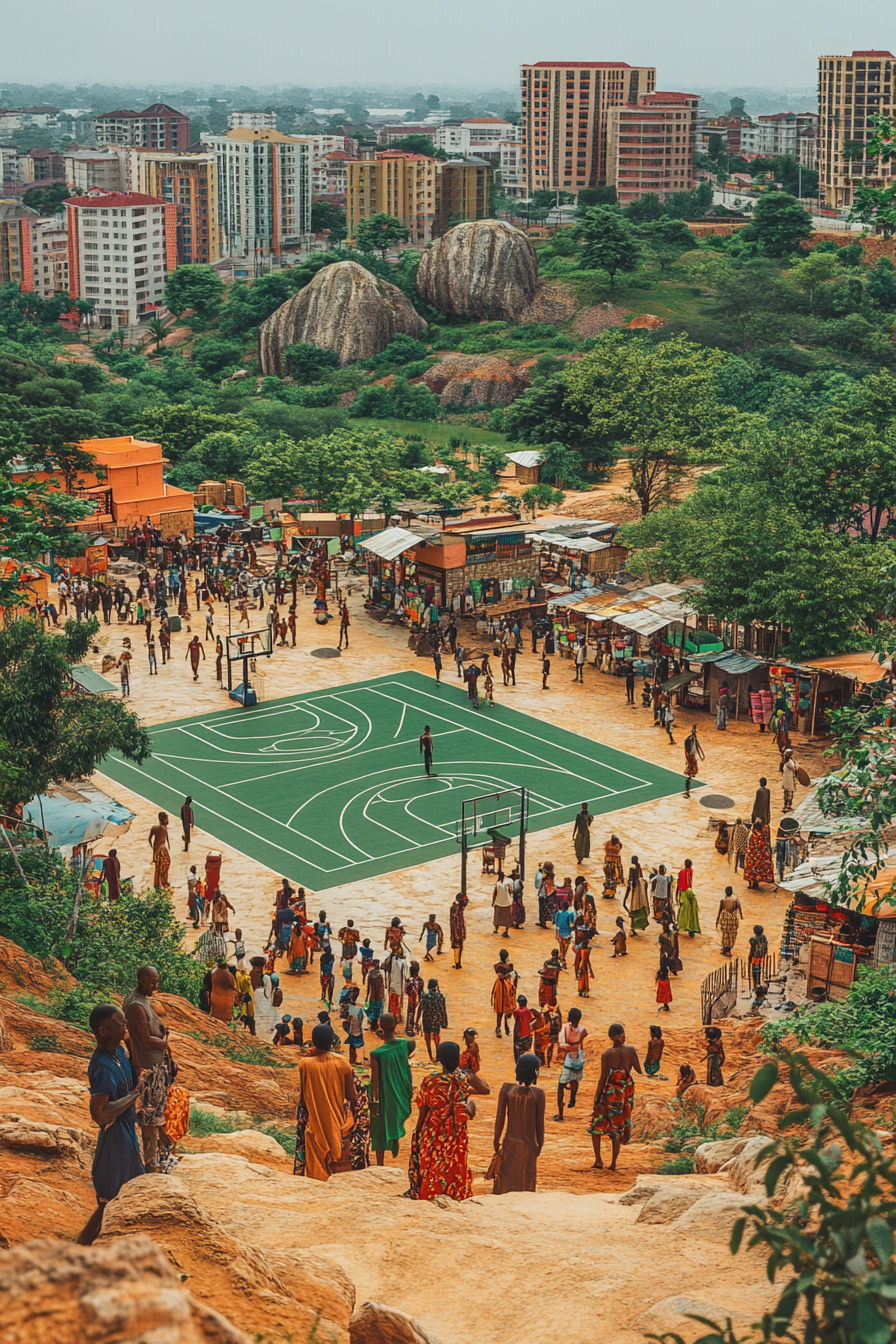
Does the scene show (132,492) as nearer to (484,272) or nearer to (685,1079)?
(685,1079)

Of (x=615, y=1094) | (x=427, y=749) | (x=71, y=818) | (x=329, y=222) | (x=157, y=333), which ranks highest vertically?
(x=329, y=222)

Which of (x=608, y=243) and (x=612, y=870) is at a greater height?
(x=608, y=243)

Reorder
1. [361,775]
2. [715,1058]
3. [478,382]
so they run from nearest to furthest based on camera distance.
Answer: [715,1058] → [361,775] → [478,382]

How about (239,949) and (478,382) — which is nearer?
(239,949)

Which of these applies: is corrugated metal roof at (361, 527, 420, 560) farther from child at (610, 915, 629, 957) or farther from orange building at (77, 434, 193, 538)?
child at (610, 915, 629, 957)

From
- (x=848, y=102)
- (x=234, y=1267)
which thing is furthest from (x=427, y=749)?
(x=848, y=102)

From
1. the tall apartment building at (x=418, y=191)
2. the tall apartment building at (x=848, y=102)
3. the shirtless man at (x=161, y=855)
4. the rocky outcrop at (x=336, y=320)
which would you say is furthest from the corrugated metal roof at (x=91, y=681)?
the tall apartment building at (x=848, y=102)

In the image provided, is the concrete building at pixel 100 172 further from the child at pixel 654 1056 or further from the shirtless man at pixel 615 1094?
the shirtless man at pixel 615 1094
